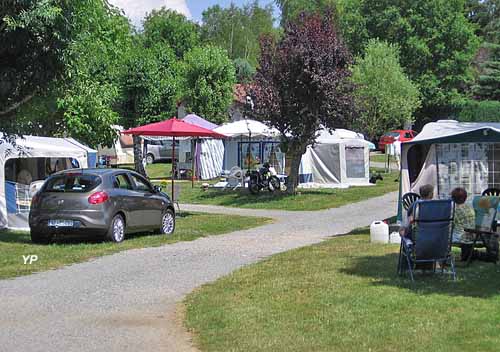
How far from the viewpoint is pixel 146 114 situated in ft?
137

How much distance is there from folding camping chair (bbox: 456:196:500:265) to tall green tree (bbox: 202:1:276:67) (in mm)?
71481

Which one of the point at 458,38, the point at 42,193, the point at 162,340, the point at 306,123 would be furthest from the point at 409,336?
the point at 458,38

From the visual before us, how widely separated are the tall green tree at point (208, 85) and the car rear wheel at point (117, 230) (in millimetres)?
30937

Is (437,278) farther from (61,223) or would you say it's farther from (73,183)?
(73,183)

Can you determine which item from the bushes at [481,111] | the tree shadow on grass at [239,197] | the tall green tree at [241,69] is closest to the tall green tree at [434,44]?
the bushes at [481,111]

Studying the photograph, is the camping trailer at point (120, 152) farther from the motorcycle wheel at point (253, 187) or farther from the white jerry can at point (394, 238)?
the white jerry can at point (394, 238)

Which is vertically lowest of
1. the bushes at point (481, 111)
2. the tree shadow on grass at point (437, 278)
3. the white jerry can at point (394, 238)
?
the tree shadow on grass at point (437, 278)

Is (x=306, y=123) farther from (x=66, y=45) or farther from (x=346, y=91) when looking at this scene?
(x=66, y=45)

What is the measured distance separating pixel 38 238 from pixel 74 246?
112cm

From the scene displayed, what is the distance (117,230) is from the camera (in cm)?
1605

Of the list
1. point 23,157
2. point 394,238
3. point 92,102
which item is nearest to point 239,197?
point 92,102

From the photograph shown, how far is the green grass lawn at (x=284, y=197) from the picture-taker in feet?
85.8

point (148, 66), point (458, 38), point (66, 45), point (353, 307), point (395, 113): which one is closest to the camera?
point (353, 307)

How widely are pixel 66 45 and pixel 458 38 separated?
48.5m
